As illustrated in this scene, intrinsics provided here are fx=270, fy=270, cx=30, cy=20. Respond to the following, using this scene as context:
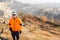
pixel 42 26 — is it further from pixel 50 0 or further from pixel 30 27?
pixel 50 0

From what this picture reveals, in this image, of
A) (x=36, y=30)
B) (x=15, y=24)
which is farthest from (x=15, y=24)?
(x=36, y=30)

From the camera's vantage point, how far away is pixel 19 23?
1051cm

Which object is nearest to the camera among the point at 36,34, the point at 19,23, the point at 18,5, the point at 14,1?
the point at 19,23

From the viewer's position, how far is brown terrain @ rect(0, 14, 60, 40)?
1498 cm

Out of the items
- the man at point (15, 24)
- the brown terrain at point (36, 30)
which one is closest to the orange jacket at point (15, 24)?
the man at point (15, 24)

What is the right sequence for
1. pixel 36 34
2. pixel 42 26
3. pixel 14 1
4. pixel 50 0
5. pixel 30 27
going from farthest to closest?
pixel 50 0, pixel 14 1, pixel 42 26, pixel 30 27, pixel 36 34

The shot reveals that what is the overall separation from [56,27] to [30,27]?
300 cm

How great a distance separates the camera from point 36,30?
17.6 metres

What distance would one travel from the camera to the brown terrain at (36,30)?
14977 mm

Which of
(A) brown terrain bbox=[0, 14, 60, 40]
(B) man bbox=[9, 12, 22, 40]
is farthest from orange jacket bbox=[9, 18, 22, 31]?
(A) brown terrain bbox=[0, 14, 60, 40]

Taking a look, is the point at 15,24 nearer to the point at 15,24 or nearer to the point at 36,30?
the point at 15,24

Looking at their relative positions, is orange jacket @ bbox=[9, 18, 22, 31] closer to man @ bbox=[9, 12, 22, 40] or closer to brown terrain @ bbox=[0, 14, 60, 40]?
man @ bbox=[9, 12, 22, 40]

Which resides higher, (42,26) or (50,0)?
(42,26)

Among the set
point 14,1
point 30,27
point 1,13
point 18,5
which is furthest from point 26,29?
point 14,1
